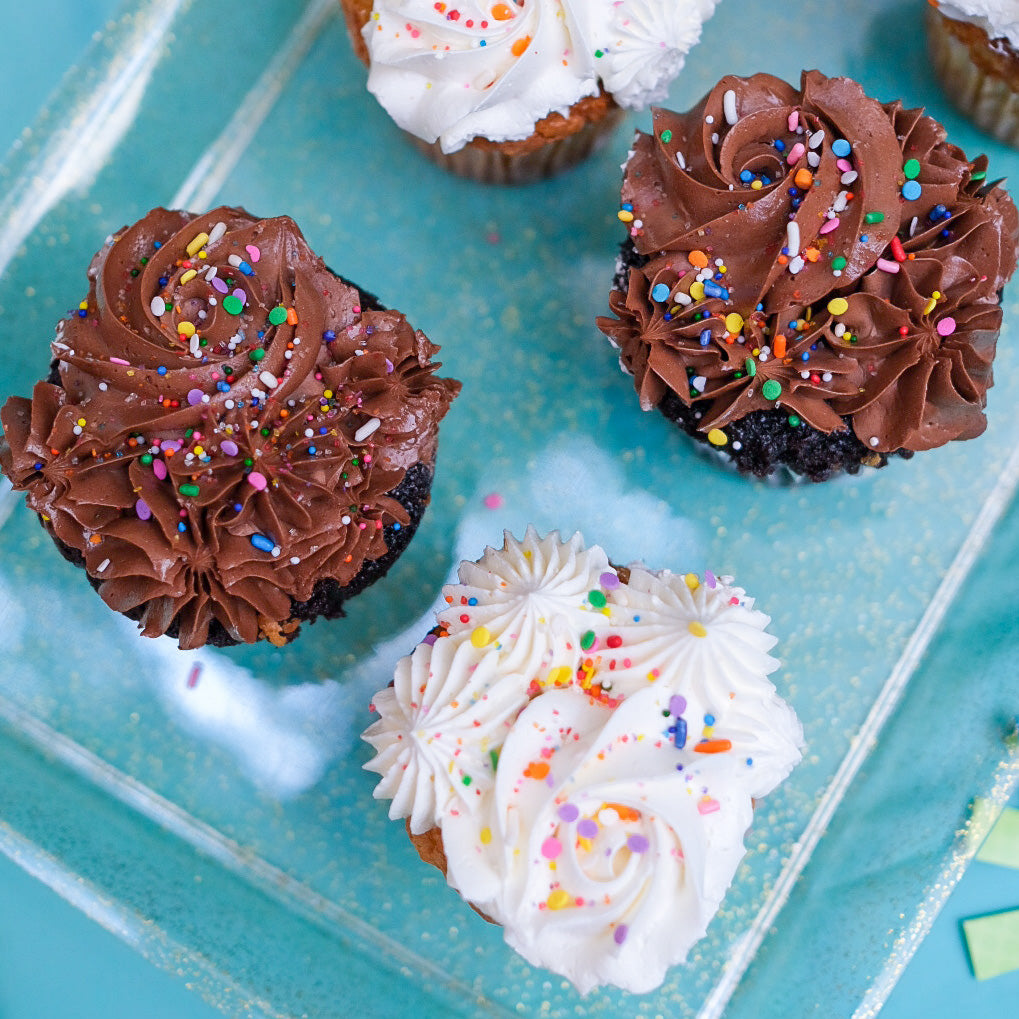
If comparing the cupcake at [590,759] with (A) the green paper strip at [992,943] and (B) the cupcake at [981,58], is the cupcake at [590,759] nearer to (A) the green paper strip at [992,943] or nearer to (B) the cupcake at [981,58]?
(A) the green paper strip at [992,943]

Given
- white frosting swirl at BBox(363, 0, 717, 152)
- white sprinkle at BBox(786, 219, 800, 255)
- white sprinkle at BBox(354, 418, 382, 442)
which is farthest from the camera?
white frosting swirl at BBox(363, 0, 717, 152)

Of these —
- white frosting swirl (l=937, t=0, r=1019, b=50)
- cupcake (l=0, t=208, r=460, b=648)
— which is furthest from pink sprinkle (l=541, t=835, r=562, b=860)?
white frosting swirl (l=937, t=0, r=1019, b=50)

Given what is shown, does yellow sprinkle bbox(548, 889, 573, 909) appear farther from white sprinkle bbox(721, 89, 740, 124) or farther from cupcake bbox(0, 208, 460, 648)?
white sprinkle bbox(721, 89, 740, 124)

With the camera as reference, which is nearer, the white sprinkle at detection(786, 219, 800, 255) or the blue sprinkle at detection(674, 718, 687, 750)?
the blue sprinkle at detection(674, 718, 687, 750)

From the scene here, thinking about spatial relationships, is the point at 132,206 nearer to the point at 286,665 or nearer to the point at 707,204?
→ the point at 286,665

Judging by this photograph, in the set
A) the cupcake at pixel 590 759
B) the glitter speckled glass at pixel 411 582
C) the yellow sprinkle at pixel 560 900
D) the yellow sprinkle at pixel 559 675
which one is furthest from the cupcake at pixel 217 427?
the yellow sprinkle at pixel 560 900

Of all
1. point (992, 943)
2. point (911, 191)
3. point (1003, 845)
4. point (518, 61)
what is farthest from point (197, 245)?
point (992, 943)

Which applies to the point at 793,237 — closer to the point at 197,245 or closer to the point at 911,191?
the point at 911,191
